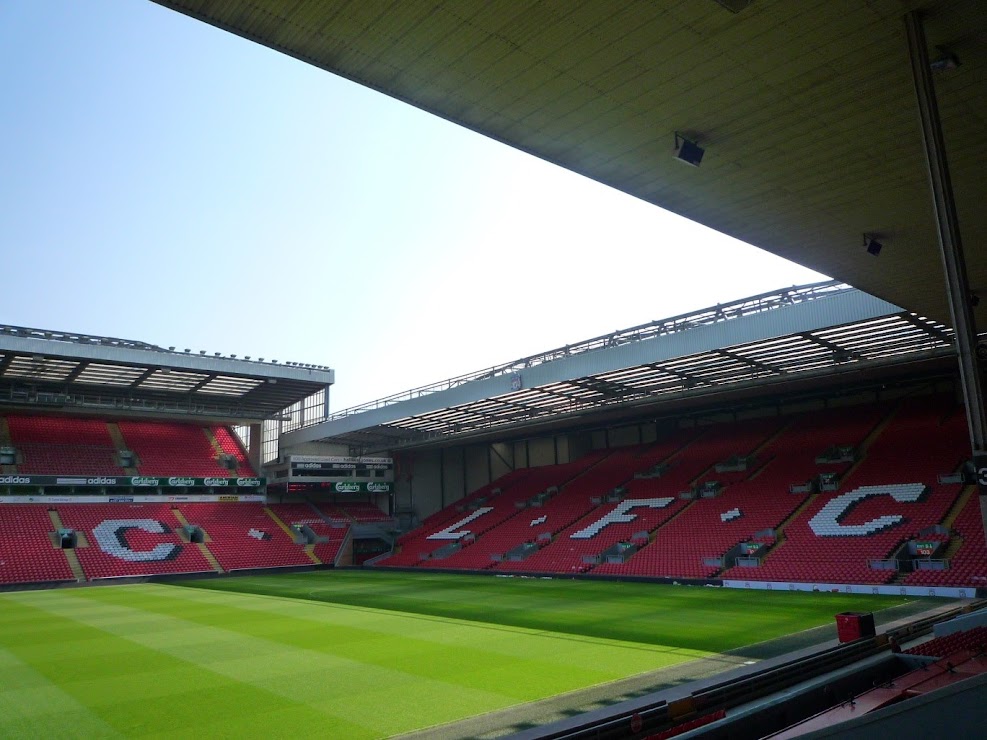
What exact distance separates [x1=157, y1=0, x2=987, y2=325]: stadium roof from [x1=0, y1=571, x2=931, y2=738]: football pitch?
7.74m

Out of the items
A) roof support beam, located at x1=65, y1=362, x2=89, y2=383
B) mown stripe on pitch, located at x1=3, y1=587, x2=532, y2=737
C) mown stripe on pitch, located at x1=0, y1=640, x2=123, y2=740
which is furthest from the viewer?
roof support beam, located at x1=65, y1=362, x2=89, y2=383

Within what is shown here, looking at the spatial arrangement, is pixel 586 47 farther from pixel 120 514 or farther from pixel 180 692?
pixel 120 514

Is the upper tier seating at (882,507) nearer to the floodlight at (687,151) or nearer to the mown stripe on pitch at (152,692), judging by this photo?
the floodlight at (687,151)

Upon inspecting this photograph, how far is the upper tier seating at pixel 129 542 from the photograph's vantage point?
36812mm

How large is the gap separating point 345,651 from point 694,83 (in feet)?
41.5

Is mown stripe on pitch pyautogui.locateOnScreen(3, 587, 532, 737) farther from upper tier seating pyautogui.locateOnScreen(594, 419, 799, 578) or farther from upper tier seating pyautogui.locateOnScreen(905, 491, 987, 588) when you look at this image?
upper tier seating pyautogui.locateOnScreen(594, 419, 799, 578)

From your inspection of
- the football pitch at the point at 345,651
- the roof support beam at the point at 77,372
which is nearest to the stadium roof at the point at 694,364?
the football pitch at the point at 345,651

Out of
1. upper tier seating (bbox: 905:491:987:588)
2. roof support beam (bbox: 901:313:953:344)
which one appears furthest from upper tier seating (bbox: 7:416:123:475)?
roof support beam (bbox: 901:313:953:344)

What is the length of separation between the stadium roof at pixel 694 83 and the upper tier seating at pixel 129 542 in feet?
117

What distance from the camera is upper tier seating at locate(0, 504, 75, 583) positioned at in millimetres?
34125

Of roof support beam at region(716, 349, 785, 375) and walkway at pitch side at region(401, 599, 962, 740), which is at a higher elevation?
roof support beam at region(716, 349, 785, 375)

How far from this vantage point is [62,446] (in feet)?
139

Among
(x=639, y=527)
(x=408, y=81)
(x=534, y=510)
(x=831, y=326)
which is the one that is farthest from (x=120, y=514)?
(x=408, y=81)

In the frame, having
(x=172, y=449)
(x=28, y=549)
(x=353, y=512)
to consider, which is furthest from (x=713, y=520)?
(x=172, y=449)
